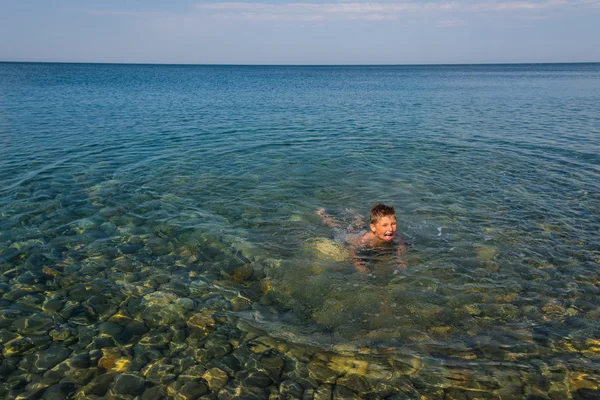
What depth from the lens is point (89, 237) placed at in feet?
32.4

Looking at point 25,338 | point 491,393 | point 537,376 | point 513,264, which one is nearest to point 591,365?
point 537,376

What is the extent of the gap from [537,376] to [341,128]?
22016 mm

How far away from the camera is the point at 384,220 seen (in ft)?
29.2

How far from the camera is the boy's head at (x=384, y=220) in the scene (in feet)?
29.2

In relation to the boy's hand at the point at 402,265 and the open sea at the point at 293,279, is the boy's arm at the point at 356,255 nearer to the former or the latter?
the open sea at the point at 293,279

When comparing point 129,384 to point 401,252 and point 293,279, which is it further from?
point 401,252

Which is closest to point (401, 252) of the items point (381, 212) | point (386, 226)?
point (386, 226)

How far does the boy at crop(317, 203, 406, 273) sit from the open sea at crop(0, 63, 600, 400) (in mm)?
228

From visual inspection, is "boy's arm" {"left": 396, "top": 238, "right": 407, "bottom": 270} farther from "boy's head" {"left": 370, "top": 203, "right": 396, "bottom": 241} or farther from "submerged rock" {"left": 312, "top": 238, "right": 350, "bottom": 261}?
"submerged rock" {"left": 312, "top": 238, "right": 350, "bottom": 261}

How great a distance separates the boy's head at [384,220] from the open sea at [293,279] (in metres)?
0.62

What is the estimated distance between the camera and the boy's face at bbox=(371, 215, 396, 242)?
29.2ft

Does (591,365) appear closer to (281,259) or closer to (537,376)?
(537,376)

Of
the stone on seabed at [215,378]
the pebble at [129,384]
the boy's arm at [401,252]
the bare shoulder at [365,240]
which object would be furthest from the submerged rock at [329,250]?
the pebble at [129,384]

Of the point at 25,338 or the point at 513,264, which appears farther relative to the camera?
the point at 513,264
